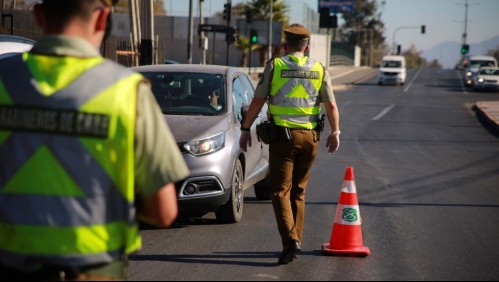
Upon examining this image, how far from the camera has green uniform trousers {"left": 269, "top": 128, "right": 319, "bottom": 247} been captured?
701cm

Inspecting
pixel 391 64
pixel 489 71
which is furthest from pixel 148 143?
pixel 391 64

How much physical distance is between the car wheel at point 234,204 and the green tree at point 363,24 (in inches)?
5532

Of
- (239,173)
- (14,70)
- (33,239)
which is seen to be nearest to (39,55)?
(14,70)

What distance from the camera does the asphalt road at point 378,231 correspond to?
22.9ft

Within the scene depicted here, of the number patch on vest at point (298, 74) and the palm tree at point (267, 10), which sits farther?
the palm tree at point (267, 10)

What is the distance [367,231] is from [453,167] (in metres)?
7.23

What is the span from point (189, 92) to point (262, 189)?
71.6 inches

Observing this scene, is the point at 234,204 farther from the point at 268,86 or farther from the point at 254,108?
the point at 268,86

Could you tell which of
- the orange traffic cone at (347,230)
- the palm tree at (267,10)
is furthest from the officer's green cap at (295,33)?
the palm tree at (267,10)

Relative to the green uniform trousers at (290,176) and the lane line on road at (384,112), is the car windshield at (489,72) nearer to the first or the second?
the lane line on road at (384,112)

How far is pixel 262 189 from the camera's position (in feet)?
35.9

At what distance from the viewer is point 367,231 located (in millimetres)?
8938

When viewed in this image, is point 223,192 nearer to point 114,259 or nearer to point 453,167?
point 114,259

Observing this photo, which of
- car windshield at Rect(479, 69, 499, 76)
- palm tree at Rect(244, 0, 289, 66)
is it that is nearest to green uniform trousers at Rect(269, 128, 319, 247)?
car windshield at Rect(479, 69, 499, 76)
